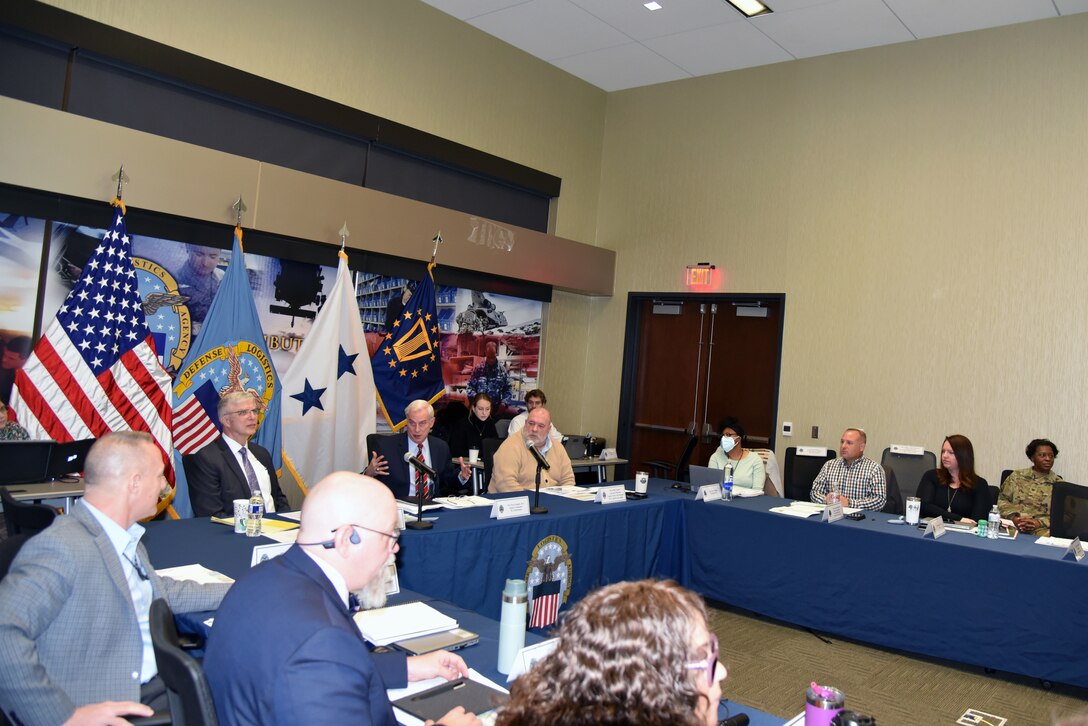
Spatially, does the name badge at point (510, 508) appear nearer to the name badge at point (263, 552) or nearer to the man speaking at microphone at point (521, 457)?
the man speaking at microphone at point (521, 457)

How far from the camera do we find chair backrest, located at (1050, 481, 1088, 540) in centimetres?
478

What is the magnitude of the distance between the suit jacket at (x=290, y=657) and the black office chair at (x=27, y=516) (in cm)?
140

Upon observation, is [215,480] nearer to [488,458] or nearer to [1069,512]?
[488,458]

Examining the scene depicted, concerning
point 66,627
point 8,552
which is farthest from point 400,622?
point 8,552

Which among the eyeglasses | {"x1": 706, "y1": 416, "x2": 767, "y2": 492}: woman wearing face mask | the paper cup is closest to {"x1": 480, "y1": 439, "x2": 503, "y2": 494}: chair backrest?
{"x1": 706, "y1": 416, "x2": 767, "y2": 492}: woman wearing face mask

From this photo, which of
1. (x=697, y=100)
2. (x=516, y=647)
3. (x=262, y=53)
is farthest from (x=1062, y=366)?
(x=262, y=53)

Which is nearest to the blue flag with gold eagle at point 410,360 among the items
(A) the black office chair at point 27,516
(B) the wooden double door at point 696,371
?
(B) the wooden double door at point 696,371

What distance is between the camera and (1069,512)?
4.84 meters

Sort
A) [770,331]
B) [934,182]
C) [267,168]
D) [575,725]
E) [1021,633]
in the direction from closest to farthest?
[575,725] → [1021,633] → [267,168] → [934,182] → [770,331]

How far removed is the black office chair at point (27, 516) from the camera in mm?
2691

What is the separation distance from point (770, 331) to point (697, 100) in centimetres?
234

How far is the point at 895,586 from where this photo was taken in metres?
4.52

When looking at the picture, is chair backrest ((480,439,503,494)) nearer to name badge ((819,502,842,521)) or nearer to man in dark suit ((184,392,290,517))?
man in dark suit ((184,392,290,517))

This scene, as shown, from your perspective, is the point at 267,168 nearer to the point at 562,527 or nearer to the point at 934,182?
the point at 562,527
